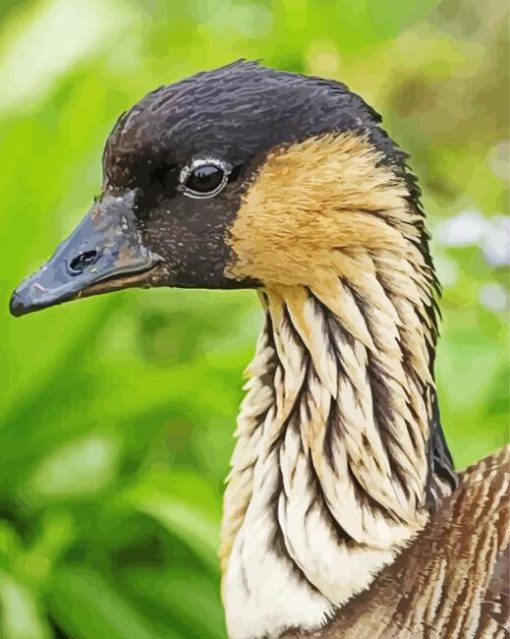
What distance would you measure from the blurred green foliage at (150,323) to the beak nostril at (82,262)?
267 mm

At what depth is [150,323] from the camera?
2.93 feet

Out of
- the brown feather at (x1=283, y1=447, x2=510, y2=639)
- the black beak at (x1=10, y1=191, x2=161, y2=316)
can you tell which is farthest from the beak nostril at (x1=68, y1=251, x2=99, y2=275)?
the brown feather at (x1=283, y1=447, x2=510, y2=639)

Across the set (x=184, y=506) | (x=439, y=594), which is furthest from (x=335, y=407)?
(x=184, y=506)

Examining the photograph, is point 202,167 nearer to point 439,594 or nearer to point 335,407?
point 335,407

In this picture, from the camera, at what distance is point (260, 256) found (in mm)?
567

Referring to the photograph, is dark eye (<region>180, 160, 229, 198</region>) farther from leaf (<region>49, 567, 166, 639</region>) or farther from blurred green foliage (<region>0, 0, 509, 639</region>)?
leaf (<region>49, 567, 166, 639</region>)

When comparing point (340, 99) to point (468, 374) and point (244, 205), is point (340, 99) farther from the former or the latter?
point (468, 374)

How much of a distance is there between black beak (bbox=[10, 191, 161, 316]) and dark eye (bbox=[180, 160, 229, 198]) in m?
0.03

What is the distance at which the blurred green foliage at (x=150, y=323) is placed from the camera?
31.8 inches

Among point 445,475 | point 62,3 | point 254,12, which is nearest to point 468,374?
point 445,475

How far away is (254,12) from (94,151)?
17 cm

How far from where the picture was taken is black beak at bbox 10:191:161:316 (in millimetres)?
536

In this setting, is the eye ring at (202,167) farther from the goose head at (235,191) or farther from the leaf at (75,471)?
the leaf at (75,471)

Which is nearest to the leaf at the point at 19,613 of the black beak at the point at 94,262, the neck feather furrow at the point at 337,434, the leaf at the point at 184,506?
the leaf at the point at 184,506
